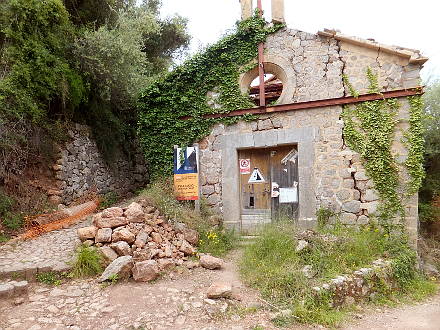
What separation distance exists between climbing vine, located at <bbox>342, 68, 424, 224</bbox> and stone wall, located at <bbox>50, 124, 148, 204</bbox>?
6766 mm

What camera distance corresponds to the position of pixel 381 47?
6.24m

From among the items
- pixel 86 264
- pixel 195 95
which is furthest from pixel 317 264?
pixel 195 95

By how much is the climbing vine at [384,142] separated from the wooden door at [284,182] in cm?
124

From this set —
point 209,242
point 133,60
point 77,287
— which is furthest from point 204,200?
point 133,60

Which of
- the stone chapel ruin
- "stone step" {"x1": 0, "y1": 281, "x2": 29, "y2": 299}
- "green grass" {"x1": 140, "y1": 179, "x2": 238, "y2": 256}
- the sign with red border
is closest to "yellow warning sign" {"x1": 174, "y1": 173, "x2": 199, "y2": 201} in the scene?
"green grass" {"x1": 140, "y1": 179, "x2": 238, "y2": 256}

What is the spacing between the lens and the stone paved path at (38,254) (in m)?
4.43

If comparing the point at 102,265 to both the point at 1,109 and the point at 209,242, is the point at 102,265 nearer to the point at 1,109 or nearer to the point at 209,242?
the point at 209,242

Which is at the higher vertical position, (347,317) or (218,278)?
(218,278)

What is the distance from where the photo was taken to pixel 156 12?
1083 centimetres

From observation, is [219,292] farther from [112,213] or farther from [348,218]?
[348,218]

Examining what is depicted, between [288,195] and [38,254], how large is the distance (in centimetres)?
488

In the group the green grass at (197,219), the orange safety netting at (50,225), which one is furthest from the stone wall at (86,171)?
the green grass at (197,219)

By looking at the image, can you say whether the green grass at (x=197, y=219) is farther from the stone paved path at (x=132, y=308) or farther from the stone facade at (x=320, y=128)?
the stone paved path at (x=132, y=308)

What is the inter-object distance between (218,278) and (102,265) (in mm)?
1747
